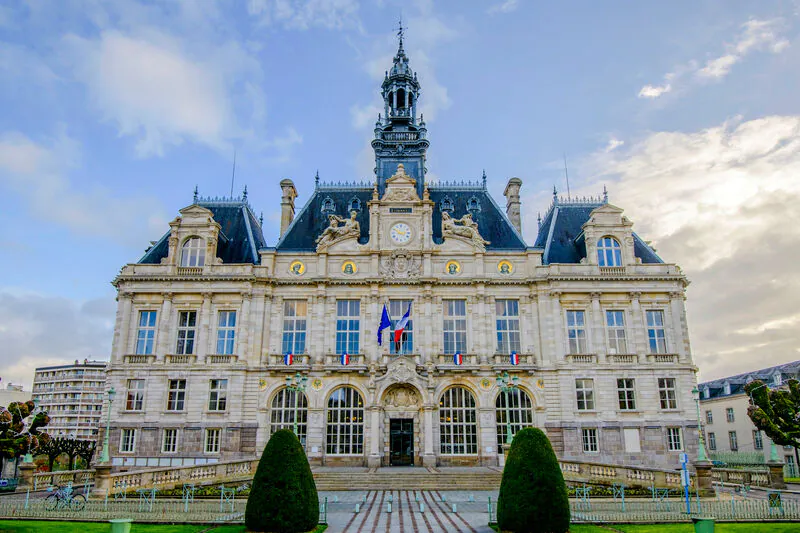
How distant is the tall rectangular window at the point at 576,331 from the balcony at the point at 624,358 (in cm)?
201

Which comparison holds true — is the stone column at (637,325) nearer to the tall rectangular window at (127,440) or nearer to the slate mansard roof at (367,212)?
the slate mansard roof at (367,212)

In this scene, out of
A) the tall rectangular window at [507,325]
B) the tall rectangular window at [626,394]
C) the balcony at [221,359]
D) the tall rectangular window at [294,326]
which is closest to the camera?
the tall rectangular window at [626,394]

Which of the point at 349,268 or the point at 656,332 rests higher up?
the point at 349,268

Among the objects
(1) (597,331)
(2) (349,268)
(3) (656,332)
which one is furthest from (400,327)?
(3) (656,332)

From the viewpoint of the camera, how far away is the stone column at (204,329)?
42.2m

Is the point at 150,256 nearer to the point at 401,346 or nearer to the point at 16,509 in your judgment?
the point at 401,346

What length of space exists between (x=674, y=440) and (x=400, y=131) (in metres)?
32.3

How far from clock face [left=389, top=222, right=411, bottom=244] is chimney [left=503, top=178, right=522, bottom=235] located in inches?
387

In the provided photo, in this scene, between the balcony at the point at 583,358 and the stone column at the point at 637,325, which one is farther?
the stone column at the point at 637,325

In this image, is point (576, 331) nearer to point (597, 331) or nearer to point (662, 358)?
point (597, 331)

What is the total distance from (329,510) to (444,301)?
22.1 metres

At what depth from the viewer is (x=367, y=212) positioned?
4800cm

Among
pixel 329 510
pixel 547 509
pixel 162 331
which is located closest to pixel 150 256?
pixel 162 331

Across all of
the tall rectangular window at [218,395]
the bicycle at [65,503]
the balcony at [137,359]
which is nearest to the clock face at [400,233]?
the tall rectangular window at [218,395]
